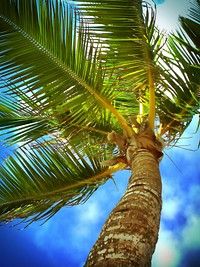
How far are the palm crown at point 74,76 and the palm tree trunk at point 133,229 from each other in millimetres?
1214

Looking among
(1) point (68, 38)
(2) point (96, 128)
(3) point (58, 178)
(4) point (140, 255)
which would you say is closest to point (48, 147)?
(3) point (58, 178)

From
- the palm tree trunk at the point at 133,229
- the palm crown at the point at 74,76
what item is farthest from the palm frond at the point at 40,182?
the palm tree trunk at the point at 133,229

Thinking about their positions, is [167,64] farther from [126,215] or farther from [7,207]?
[7,207]

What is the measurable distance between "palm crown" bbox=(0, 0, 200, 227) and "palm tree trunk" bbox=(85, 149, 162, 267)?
121cm

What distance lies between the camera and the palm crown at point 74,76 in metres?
3.43

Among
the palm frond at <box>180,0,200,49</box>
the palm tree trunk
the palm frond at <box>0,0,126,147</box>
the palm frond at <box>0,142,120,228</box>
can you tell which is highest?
the palm frond at <box>180,0,200,49</box>

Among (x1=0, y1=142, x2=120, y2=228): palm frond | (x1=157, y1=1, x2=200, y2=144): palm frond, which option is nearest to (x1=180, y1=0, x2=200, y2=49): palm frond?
(x1=157, y1=1, x2=200, y2=144): palm frond

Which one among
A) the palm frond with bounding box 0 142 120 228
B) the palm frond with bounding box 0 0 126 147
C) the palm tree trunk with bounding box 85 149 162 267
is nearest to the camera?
the palm tree trunk with bounding box 85 149 162 267

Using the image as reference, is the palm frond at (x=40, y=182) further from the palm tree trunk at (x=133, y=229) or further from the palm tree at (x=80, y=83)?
the palm tree trunk at (x=133, y=229)

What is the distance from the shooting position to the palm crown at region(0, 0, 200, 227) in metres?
3.43

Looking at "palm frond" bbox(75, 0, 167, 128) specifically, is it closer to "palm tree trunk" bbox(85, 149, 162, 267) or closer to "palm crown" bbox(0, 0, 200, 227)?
"palm crown" bbox(0, 0, 200, 227)

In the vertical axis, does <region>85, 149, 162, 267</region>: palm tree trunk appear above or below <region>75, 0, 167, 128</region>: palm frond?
below

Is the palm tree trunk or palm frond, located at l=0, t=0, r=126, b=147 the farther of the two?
palm frond, located at l=0, t=0, r=126, b=147

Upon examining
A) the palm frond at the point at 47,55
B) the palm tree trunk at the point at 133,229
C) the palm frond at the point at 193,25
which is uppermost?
the palm frond at the point at 193,25
